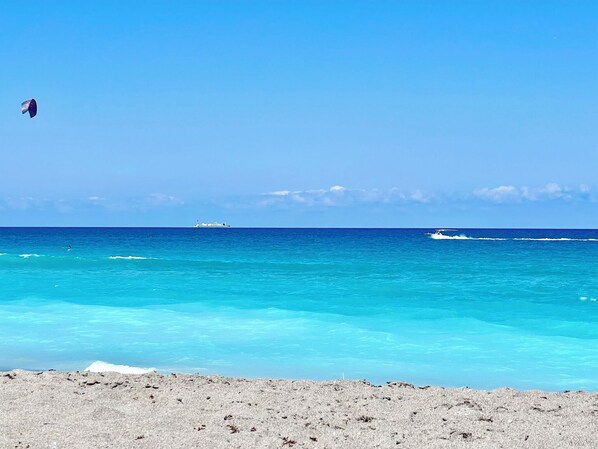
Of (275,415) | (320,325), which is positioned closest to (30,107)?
(275,415)

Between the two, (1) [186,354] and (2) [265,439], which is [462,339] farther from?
(2) [265,439]

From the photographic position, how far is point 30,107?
10.7 meters

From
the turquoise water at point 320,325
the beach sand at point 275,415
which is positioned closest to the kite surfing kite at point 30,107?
the beach sand at point 275,415

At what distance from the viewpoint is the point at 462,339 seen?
1611cm

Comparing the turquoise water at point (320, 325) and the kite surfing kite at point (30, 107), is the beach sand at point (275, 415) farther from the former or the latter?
the kite surfing kite at point (30, 107)

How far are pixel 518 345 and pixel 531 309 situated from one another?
6605 millimetres

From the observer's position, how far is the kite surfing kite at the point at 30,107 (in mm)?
10297

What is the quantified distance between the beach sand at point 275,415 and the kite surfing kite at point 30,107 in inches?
161

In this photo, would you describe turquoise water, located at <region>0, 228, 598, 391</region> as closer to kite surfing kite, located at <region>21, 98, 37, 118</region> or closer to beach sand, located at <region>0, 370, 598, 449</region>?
beach sand, located at <region>0, 370, 598, 449</region>

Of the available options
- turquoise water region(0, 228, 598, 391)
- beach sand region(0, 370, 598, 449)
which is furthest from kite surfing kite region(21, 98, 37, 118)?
turquoise water region(0, 228, 598, 391)

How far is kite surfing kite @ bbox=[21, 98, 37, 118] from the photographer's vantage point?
10.3 meters

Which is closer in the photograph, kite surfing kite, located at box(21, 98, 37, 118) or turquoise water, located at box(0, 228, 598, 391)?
kite surfing kite, located at box(21, 98, 37, 118)

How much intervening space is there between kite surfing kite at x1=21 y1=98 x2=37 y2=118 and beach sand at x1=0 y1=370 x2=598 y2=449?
4.09 meters

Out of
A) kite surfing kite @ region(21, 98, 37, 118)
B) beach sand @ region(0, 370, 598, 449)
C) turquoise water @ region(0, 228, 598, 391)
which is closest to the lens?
beach sand @ region(0, 370, 598, 449)
